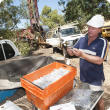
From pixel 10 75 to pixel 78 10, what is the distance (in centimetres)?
1662

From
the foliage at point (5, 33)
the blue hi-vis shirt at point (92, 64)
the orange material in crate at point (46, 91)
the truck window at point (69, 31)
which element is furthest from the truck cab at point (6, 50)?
the truck window at point (69, 31)

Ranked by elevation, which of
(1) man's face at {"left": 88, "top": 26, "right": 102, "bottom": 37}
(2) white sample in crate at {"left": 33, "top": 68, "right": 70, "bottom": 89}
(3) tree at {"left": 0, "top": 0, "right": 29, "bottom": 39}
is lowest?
(2) white sample in crate at {"left": 33, "top": 68, "right": 70, "bottom": 89}

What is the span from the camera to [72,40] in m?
7.37

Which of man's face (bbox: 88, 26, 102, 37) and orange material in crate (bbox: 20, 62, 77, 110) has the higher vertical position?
man's face (bbox: 88, 26, 102, 37)

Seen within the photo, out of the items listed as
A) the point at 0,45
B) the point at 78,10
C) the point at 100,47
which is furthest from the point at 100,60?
the point at 78,10

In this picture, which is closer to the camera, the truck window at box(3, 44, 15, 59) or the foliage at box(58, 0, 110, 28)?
the truck window at box(3, 44, 15, 59)

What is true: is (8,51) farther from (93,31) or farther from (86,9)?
(86,9)

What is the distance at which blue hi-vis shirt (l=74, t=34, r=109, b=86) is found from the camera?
1.87m

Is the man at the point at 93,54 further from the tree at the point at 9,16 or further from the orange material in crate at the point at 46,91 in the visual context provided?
the tree at the point at 9,16

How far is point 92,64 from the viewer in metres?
2.03

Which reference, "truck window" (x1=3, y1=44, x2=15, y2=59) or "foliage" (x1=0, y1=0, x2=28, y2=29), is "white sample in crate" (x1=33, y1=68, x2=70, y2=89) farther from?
"foliage" (x1=0, y1=0, x2=28, y2=29)

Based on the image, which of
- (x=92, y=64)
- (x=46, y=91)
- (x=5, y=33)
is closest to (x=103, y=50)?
(x=92, y=64)

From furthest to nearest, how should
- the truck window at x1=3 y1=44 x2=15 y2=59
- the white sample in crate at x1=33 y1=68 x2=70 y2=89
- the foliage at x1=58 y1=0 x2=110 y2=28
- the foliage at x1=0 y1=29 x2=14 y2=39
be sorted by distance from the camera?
the foliage at x1=58 y1=0 x2=110 y2=28, the foliage at x1=0 y1=29 x2=14 y2=39, the truck window at x1=3 y1=44 x2=15 y2=59, the white sample in crate at x1=33 y1=68 x2=70 y2=89

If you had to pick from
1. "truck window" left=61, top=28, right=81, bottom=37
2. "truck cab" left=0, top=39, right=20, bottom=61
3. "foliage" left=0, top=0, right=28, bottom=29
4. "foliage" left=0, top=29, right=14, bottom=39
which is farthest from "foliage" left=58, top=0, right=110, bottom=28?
"truck cab" left=0, top=39, right=20, bottom=61
